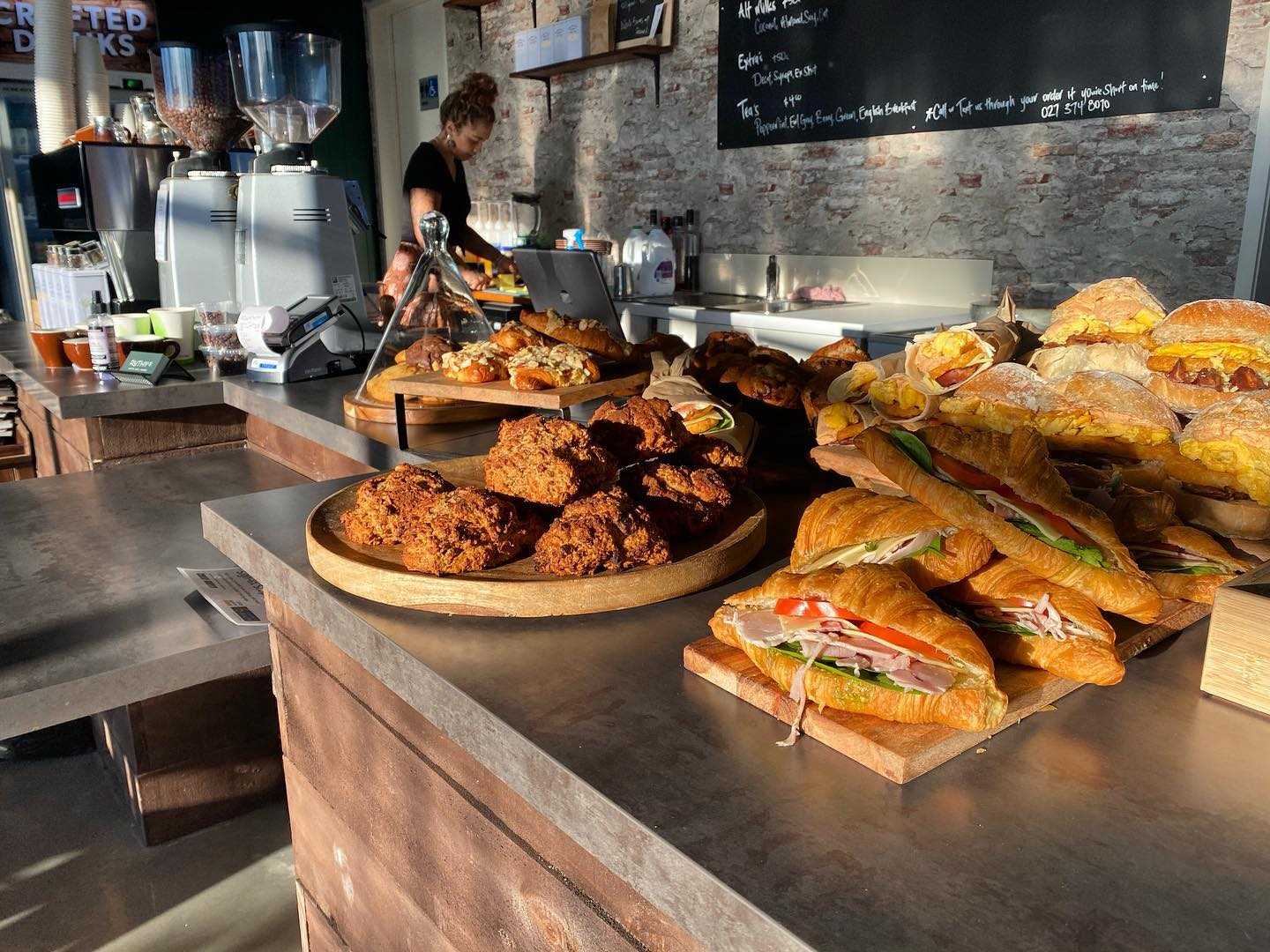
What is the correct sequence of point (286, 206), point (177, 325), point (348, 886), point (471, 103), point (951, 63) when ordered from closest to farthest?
point (348, 886) → point (286, 206) → point (177, 325) → point (951, 63) → point (471, 103)

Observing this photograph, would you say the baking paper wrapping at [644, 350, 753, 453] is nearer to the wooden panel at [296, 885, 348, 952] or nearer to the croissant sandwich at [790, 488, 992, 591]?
the croissant sandwich at [790, 488, 992, 591]

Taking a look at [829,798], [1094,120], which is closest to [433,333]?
[829,798]

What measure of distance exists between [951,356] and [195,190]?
7.56ft

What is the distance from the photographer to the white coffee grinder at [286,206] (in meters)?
2.51

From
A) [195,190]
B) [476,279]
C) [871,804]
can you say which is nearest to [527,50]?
[476,279]

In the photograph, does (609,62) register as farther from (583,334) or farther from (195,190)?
(583,334)

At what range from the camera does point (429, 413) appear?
1.87m

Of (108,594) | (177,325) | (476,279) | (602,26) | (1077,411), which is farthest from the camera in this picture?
(602,26)

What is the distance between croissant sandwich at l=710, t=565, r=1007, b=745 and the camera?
Result: 28.4 inches

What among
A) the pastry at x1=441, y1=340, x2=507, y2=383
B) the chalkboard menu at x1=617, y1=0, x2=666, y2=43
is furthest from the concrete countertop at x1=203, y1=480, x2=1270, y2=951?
the chalkboard menu at x1=617, y1=0, x2=666, y2=43

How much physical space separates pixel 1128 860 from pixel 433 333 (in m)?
1.65

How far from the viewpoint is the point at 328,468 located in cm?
216

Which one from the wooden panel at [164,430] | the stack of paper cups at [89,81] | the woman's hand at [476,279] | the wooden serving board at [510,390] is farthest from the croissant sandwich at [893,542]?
the woman's hand at [476,279]

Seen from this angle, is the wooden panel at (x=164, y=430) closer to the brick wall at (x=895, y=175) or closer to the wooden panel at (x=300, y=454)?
the wooden panel at (x=300, y=454)
